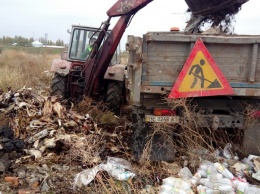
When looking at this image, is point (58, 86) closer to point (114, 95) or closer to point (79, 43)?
point (79, 43)

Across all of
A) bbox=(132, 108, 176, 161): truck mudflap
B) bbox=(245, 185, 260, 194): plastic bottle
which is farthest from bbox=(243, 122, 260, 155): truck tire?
bbox=(245, 185, 260, 194): plastic bottle

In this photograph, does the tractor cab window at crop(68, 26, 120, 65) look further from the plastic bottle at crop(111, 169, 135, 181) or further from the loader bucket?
the plastic bottle at crop(111, 169, 135, 181)

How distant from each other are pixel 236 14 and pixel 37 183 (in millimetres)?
4070

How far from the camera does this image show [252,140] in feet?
15.2

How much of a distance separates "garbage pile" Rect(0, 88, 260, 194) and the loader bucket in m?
2.28

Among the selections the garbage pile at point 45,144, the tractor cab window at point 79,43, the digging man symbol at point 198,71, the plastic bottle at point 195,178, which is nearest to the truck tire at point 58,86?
the tractor cab window at point 79,43

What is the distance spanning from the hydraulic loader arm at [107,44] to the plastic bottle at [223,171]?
2778 millimetres

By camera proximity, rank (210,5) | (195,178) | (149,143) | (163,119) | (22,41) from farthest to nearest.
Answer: (22,41)
(210,5)
(149,143)
(163,119)
(195,178)

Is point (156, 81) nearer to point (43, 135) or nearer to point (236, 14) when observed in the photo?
point (43, 135)

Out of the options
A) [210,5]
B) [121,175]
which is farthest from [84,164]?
[210,5]

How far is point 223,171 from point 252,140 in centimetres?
98

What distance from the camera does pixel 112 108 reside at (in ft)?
23.9

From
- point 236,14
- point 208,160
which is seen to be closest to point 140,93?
point 208,160

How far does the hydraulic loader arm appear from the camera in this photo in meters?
5.83
